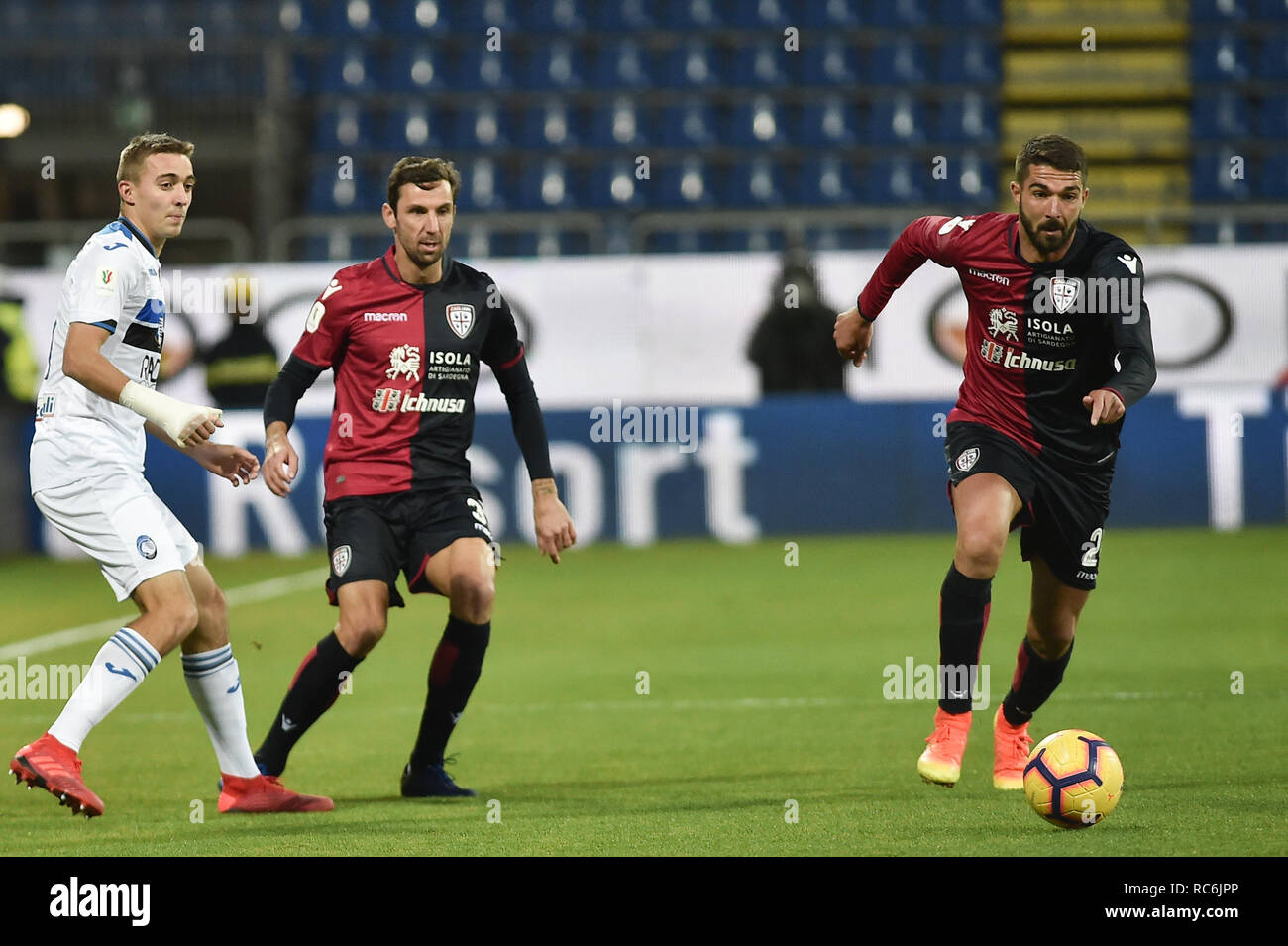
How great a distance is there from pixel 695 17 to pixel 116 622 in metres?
11.8

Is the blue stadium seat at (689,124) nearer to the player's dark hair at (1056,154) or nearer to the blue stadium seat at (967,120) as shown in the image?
the blue stadium seat at (967,120)

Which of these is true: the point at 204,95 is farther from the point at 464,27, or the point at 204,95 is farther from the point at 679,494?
the point at 679,494

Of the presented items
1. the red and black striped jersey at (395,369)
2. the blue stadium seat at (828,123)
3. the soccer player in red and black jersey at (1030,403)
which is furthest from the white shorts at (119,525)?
the blue stadium seat at (828,123)

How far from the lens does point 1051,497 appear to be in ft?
19.8

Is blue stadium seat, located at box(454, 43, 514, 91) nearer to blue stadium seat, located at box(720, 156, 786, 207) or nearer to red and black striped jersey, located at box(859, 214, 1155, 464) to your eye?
blue stadium seat, located at box(720, 156, 786, 207)

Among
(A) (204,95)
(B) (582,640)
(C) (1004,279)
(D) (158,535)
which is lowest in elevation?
(B) (582,640)

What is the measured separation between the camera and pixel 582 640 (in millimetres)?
10789

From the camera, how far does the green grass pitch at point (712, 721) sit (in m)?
5.46

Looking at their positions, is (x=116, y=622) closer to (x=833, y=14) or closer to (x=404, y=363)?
(x=404, y=363)

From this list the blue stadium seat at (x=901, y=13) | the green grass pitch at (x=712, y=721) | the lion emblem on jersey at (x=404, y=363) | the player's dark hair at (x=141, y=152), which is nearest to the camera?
the green grass pitch at (x=712, y=721)

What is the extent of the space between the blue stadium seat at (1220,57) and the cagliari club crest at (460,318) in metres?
16.0
